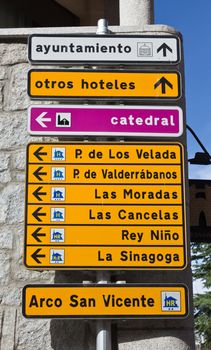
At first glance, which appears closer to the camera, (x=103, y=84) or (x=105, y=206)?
(x=105, y=206)

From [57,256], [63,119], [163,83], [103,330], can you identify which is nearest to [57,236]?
[57,256]

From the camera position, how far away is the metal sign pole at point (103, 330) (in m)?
4.01

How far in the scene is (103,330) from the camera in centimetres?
411

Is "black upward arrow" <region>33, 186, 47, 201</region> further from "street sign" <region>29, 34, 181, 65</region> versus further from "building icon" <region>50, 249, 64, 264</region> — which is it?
"street sign" <region>29, 34, 181, 65</region>

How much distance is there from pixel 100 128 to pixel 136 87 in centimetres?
41

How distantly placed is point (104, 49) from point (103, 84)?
260 millimetres

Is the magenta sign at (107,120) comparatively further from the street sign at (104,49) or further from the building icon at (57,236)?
the building icon at (57,236)

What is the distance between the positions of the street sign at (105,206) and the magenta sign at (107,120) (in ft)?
0.31

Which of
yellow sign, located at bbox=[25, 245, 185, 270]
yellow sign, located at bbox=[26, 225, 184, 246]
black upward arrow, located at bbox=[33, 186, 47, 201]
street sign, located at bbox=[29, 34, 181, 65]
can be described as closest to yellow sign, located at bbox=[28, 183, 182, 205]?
black upward arrow, located at bbox=[33, 186, 47, 201]

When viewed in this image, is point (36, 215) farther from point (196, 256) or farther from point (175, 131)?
point (196, 256)

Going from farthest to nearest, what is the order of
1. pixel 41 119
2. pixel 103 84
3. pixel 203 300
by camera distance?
pixel 203 300
pixel 103 84
pixel 41 119

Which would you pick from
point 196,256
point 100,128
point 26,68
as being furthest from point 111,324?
point 196,256

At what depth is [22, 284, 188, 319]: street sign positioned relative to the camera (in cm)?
412

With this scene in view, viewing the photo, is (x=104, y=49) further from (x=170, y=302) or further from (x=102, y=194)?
(x=170, y=302)
